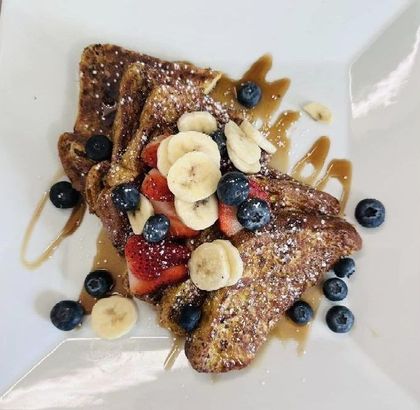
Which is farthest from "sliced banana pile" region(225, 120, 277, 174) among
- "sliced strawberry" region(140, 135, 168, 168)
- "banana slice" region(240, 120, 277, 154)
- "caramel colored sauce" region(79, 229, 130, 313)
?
"caramel colored sauce" region(79, 229, 130, 313)

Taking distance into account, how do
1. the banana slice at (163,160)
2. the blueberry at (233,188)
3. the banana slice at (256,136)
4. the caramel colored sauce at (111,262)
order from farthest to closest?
the caramel colored sauce at (111,262), the banana slice at (256,136), the banana slice at (163,160), the blueberry at (233,188)

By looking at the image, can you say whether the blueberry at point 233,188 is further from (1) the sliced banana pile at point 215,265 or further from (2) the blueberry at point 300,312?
(2) the blueberry at point 300,312

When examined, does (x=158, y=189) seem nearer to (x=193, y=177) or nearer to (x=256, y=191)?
(x=193, y=177)

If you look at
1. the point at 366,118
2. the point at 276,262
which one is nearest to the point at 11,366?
the point at 276,262

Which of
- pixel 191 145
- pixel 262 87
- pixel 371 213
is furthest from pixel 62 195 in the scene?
pixel 371 213

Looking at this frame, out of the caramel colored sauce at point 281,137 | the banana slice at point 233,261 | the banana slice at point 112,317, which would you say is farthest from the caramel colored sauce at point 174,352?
the caramel colored sauce at point 281,137

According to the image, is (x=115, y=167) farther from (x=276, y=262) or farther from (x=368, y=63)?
(x=368, y=63)
